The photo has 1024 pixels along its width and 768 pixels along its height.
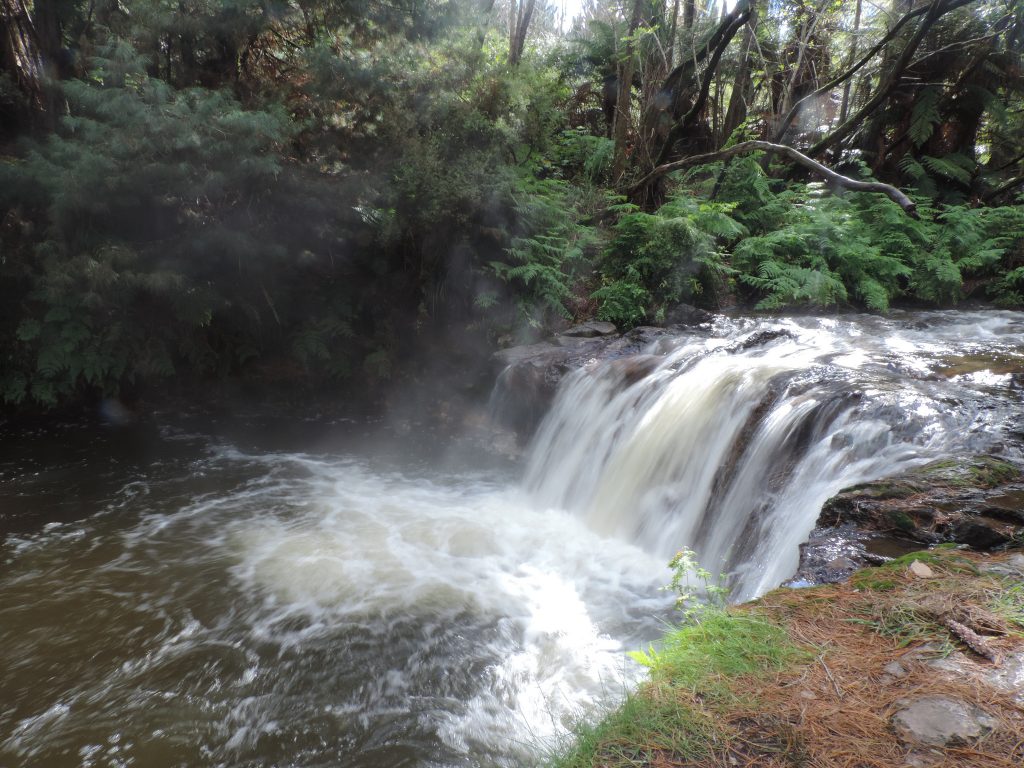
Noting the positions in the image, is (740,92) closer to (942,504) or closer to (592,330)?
(592,330)

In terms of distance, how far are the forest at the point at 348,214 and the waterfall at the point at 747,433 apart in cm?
198

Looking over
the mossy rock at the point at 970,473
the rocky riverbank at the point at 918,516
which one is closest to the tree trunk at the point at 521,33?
the mossy rock at the point at 970,473

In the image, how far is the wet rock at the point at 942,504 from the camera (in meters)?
3.38

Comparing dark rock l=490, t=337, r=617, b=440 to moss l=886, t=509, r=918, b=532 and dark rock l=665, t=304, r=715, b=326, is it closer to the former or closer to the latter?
dark rock l=665, t=304, r=715, b=326

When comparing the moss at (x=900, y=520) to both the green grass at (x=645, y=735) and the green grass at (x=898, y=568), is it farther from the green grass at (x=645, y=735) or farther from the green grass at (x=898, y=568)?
the green grass at (x=645, y=735)

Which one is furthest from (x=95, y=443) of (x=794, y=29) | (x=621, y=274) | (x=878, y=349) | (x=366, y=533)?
(x=794, y=29)

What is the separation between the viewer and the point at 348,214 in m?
9.12

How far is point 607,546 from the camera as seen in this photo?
6.25m

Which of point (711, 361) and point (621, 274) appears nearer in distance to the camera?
point (711, 361)

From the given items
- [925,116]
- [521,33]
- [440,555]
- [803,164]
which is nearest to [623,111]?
[521,33]

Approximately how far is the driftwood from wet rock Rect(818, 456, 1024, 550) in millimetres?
6393

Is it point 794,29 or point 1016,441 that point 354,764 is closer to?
point 1016,441

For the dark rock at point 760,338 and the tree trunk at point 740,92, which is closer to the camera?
the dark rock at point 760,338

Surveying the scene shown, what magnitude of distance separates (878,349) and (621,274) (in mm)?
4223
